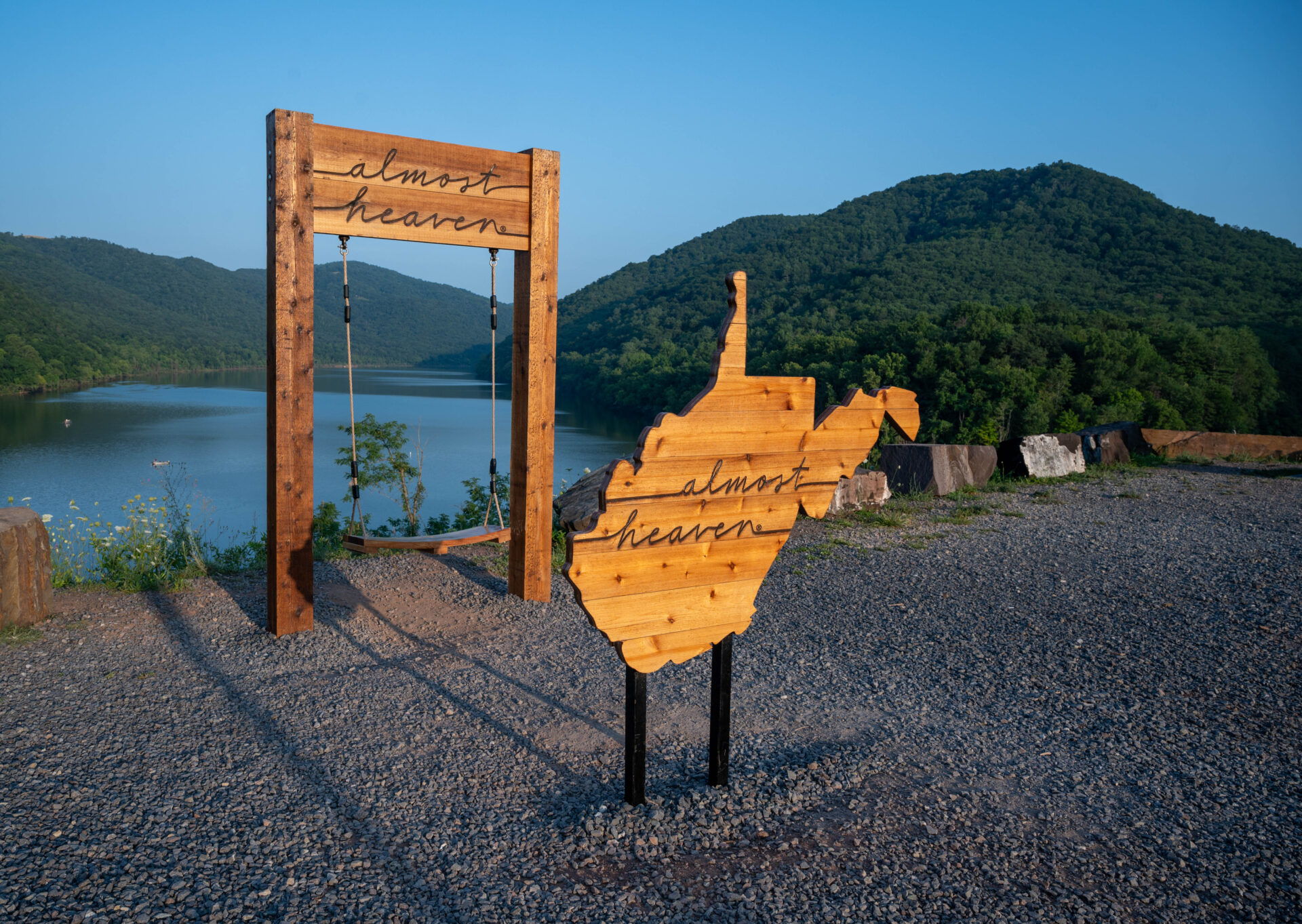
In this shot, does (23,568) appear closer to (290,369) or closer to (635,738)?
(290,369)

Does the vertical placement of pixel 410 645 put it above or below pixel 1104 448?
below

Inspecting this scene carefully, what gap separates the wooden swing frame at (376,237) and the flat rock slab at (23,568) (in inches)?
50.7

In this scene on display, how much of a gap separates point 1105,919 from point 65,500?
61.7ft

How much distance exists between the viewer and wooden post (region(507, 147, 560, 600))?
5.11 meters

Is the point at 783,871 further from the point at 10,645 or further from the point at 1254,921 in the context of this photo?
the point at 10,645

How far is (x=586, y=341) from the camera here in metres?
57.0

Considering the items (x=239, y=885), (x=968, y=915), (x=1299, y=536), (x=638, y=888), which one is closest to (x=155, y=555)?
(x=239, y=885)

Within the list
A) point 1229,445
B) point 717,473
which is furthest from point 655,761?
point 1229,445

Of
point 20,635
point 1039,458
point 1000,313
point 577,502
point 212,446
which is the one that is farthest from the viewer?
point 1000,313

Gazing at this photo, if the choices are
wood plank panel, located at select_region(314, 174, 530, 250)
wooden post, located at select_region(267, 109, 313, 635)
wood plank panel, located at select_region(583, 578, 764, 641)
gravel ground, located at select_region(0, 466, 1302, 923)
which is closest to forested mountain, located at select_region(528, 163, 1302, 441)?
gravel ground, located at select_region(0, 466, 1302, 923)

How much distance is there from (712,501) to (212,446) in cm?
2925

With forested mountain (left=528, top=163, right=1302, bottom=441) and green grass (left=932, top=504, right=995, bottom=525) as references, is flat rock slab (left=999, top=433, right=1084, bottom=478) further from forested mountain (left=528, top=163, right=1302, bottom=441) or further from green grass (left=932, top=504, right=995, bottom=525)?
green grass (left=932, top=504, right=995, bottom=525)

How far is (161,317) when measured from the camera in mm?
74688

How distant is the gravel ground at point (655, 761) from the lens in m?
2.35
